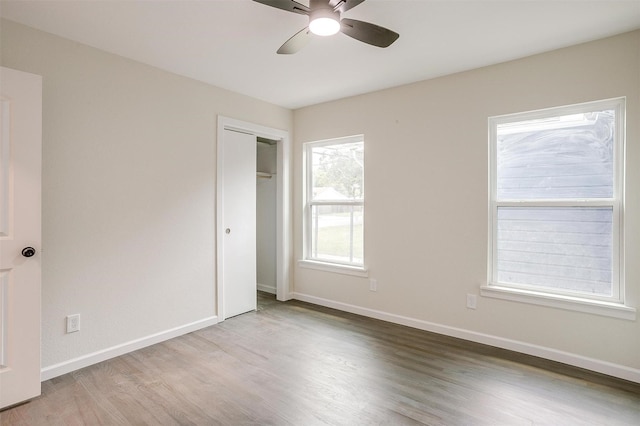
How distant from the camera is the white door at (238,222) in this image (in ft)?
12.4

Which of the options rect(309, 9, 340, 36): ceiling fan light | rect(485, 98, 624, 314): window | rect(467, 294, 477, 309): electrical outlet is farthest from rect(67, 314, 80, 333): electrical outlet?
rect(485, 98, 624, 314): window

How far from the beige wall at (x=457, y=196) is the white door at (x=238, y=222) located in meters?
0.86

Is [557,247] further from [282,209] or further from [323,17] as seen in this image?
[282,209]

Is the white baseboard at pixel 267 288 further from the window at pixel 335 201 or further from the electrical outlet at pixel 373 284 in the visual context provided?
the electrical outlet at pixel 373 284

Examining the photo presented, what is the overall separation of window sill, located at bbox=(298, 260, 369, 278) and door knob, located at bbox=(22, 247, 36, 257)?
2.84 metres

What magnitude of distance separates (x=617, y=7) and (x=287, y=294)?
13.6ft

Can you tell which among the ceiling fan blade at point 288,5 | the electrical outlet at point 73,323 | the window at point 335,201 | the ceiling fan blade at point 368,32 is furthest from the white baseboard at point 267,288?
the ceiling fan blade at point 288,5

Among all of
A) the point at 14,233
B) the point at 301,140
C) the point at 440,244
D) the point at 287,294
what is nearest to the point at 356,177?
the point at 301,140

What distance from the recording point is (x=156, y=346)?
9.93ft

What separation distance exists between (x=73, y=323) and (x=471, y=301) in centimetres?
341

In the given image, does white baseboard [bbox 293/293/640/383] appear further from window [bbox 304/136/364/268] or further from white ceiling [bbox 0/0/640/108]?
white ceiling [bbox 0/0/640/108]

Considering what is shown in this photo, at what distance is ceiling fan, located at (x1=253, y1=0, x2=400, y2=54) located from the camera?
70.6 inches

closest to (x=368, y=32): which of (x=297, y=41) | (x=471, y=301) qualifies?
(x=297, y=41)

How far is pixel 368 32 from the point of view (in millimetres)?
2021
